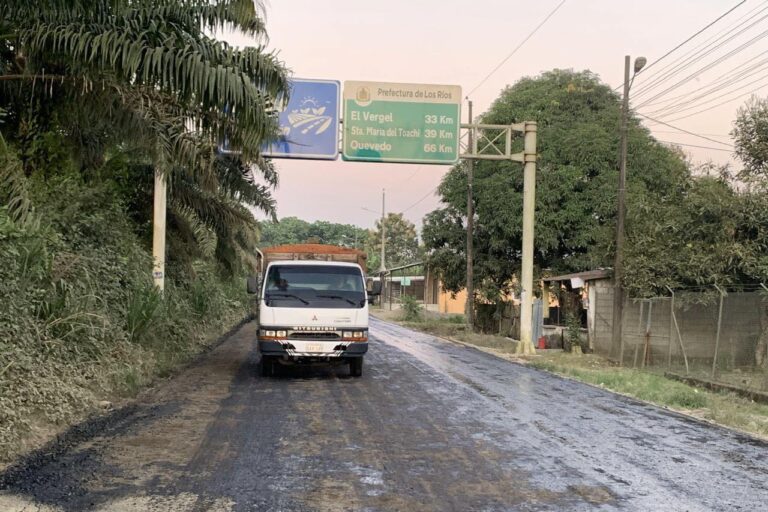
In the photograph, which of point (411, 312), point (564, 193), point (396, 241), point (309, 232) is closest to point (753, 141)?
point (564, 193)

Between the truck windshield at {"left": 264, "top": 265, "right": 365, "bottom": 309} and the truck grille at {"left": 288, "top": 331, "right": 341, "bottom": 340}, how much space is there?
499 millimetres

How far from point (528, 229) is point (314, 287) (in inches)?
359

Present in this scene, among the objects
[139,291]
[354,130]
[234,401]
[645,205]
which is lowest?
[234,401]

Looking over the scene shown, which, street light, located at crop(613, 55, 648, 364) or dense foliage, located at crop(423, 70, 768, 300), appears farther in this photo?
dense foliage, located at crop(423, 70, 768, 300)

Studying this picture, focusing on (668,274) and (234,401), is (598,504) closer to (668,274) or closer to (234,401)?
(234,401)

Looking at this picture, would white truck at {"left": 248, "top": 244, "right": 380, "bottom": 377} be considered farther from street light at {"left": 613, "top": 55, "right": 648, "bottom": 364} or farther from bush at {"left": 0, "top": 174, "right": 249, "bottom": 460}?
A: street light at {"left": 613, "top": 55, "right": 648, "bottom": 364}

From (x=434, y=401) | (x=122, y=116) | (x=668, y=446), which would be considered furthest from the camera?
(x=122, y=116)

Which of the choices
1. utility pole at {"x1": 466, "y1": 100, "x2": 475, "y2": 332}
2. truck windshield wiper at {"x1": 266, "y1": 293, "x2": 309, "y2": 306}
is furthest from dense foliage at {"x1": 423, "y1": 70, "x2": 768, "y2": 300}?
truck windshield wiper at {"x1": 266, "y1": 293, "x2": 309, "y2": 306}

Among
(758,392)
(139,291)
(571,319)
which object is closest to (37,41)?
(139,291)

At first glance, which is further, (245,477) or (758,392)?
(758,392)

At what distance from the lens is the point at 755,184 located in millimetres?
15906

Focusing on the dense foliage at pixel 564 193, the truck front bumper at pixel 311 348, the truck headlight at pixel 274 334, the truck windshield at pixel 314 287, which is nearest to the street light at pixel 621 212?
the dense foliage at pixel 564 193

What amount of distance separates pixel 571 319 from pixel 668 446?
14.9m

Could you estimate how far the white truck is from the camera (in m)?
12.2
